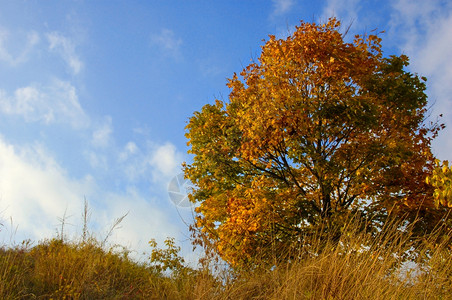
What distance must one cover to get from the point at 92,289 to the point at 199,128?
7552 mm

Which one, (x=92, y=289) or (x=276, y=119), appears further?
(x=276, y=119)

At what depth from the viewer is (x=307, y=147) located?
1134cm

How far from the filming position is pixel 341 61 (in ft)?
37.5

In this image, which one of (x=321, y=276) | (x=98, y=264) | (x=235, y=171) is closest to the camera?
(x=321, y=276)

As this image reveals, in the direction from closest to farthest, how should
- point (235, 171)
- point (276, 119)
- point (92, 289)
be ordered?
point (92, 289) < point (276, 119) < point (235, 171)

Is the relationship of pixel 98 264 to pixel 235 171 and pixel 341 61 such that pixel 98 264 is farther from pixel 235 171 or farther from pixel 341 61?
pixel 341 61

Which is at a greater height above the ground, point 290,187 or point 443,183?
point 290,187

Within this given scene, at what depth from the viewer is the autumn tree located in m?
10.8

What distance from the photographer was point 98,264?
26.6 feet

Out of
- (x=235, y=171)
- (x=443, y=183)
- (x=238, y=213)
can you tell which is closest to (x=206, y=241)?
(x=238, y=213)

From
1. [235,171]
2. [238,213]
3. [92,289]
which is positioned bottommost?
[92,289]

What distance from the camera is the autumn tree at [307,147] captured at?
1075 centimetres

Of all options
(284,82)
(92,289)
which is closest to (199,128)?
(284,82)

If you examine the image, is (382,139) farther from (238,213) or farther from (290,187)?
(238,213)
